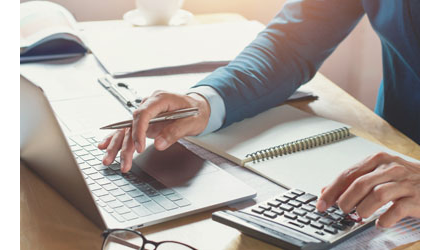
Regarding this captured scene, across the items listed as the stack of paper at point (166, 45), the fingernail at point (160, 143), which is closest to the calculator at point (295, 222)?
the fingernail at point (160, 143)

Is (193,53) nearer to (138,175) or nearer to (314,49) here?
(314,49)

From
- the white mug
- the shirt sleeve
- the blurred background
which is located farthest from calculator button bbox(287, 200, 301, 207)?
the blurred background

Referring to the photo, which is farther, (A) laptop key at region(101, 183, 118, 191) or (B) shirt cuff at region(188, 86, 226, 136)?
(B) shirt cuff at region(188, 86, 226, 136)

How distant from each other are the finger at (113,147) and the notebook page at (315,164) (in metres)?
0.20

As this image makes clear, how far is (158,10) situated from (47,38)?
1.23ft

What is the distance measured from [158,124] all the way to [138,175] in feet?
0.43

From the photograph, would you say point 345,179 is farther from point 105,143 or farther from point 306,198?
point 105,143

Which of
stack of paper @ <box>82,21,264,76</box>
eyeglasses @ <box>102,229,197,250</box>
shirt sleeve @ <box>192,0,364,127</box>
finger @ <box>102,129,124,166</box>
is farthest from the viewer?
stack of paper @ <box>82,21,264,76</box>

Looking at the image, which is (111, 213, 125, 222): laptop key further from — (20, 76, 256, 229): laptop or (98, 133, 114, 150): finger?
(98, 133, 114, 150): finger

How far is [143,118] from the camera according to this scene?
84 centimetres

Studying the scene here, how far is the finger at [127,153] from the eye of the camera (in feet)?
2.64

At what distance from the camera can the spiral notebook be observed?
32.6 inches

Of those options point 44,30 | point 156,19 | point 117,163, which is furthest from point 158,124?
point 156,19

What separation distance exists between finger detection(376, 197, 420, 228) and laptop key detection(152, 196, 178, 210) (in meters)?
0.26
